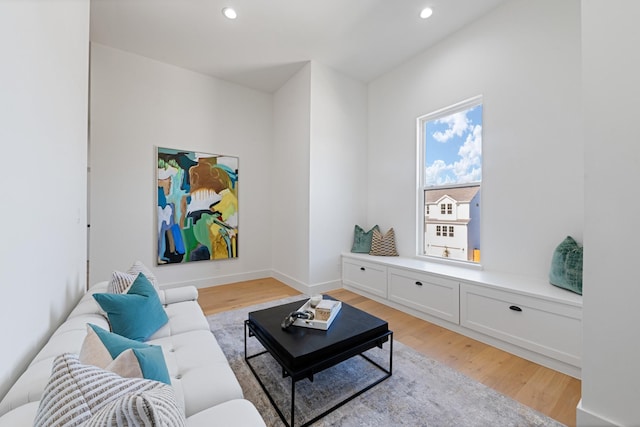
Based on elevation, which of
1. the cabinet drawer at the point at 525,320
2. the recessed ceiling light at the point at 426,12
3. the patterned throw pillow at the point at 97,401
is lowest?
the cabinet drawer at the point at 525,320

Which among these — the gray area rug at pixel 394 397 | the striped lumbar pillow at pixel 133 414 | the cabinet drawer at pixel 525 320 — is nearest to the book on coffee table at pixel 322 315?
the gray area rug at pixel 394 397

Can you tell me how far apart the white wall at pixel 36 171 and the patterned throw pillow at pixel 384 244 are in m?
3.26

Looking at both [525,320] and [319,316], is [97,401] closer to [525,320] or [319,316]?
[319,316]

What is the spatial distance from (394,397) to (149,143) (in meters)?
4.07

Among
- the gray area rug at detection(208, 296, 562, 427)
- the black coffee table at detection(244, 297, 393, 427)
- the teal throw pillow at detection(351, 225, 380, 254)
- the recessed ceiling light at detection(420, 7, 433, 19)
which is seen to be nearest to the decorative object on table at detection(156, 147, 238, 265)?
the teal throw pillow at detection(351, 225, 380, 254)

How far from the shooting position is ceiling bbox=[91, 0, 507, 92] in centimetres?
270

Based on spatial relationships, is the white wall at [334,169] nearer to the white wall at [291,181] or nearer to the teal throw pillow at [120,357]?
the white wall at [291,181]

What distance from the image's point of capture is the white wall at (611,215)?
4.19 feet

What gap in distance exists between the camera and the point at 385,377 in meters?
1.83

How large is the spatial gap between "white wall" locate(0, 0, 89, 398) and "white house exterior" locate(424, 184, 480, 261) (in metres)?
3.52

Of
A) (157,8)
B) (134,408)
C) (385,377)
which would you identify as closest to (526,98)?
(385,377)

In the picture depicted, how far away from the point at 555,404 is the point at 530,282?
1015 mm

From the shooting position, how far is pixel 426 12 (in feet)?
9.11

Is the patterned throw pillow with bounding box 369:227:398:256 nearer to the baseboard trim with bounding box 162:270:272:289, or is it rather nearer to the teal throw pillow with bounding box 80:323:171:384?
the baseboard trim with bounding box 162:270:272:289
